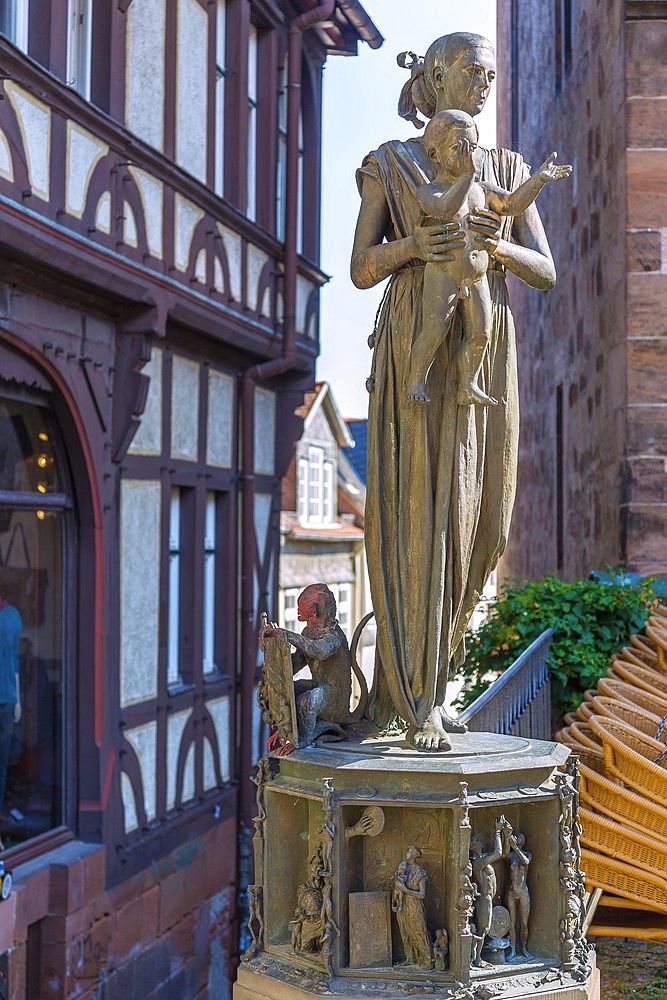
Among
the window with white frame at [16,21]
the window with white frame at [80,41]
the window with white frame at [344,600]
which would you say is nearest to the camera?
the window with white frame at [16,21]

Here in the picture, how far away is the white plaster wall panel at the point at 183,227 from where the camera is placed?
9.88 m

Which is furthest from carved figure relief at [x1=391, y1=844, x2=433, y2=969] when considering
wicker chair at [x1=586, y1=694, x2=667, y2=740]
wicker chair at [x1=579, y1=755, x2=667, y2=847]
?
wicker chair at [x1=586, y1=694, x2=667, y2=740]

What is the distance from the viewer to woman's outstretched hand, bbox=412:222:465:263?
3.70m

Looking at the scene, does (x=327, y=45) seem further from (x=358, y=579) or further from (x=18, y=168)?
(x=358, y=579)

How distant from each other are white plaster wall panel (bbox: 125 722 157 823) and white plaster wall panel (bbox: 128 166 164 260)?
3333 millimetres

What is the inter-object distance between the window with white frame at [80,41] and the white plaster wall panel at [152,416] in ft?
6.48

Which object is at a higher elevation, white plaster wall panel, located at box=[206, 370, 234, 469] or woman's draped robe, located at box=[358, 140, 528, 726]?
white plaster wall panel, located at box=[206, 370, 234, 469]

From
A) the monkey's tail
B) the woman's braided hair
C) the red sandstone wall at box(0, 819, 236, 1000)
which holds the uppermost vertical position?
the woman's braided hair

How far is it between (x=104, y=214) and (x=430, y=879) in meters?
5.97

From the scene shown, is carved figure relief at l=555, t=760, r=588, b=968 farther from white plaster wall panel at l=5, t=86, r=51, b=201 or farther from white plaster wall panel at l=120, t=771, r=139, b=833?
white plaster wall panel at l=120, t=771, r=139, b=833

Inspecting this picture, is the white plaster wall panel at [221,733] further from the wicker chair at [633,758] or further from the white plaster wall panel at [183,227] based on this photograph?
the wicker chair at [633,758]

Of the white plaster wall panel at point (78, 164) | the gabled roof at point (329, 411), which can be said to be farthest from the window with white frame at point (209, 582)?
the gabled roof at point (329, 411)

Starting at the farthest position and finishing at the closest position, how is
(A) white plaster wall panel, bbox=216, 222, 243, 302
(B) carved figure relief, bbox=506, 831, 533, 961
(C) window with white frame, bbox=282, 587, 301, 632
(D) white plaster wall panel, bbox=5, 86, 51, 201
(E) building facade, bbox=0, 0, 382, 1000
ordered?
(C) window with white frame, bbox=282, 587, 301, 632, (A) white plaster wall panel, bbox=216, 222, 243, 302, (E) building facade, bbox=0, 0, 382, 1000, (D) white plaster wall panel, bbox=5, 86, 51, 201, (B) carved figure relief, bbox=506, 831, 533, 961

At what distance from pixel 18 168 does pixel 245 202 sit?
14.7 feet
